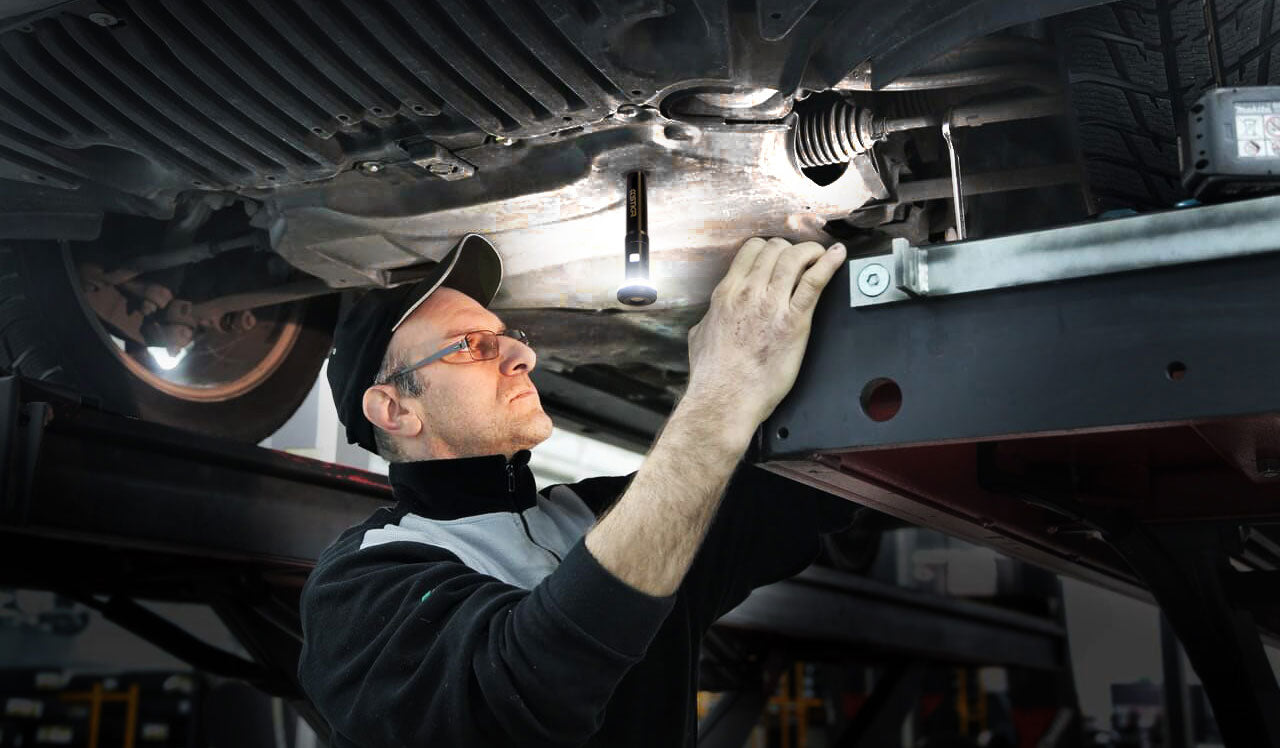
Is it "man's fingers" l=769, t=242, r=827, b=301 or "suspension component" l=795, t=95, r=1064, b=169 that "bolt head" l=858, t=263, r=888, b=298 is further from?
"suspension component" l=795, t=95, r=1064, b=169

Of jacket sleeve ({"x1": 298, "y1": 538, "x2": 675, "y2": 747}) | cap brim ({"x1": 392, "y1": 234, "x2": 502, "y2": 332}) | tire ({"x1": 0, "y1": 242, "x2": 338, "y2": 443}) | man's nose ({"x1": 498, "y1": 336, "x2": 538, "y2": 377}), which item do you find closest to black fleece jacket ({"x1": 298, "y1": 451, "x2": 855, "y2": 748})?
jacket sleeve ({"x1": 298, "y1": 538, "x2": 675, "y2": 747})

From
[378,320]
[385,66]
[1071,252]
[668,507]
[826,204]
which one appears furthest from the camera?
[378,320]

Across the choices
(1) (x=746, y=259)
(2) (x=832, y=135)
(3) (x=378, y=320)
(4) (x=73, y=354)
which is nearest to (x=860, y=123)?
(2) (x=832, y=135)

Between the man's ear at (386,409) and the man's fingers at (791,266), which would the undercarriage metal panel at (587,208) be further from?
the man's fingers at (791,266)

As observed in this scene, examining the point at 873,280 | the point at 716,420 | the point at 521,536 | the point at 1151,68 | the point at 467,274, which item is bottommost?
the point at 521,536

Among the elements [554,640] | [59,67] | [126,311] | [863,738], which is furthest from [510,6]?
[863,738]

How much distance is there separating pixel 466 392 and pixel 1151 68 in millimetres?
1030

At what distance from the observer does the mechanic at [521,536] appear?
1.23 m

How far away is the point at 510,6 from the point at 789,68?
13.8 inches

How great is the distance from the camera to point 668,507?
1.28 metres

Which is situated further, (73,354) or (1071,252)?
(73,354)

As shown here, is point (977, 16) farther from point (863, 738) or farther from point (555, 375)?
point (863, 738)

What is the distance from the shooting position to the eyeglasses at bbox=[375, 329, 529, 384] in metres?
1.90

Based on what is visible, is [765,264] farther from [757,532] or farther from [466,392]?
[466,392]
